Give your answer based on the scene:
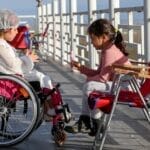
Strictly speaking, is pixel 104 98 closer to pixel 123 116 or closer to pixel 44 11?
pixel 123 116

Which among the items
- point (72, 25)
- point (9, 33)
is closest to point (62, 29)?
point (72, 25)

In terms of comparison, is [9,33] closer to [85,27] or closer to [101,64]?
[101,64]

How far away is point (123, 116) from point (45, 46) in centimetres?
1098

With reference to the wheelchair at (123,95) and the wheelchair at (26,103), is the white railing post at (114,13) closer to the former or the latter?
the wheelchair at (26,103)

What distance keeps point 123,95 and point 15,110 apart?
1.10 m

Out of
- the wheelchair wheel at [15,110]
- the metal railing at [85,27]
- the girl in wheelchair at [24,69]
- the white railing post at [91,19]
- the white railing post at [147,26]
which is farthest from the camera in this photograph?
the white railing post at [91,19]

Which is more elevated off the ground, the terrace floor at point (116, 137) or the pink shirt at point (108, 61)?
the pink shirt at point (108, 61)

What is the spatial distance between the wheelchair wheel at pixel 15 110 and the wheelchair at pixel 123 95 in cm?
60

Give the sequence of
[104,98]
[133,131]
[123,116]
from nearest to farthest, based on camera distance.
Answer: [104,98] < [133,131] < [123,116]

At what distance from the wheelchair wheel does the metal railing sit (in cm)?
61

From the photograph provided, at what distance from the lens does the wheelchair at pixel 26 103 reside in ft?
16.6

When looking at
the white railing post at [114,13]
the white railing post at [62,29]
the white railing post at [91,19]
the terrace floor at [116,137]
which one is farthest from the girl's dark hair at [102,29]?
the white railing post at [62,29]

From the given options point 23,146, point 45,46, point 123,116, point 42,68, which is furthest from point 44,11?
point 23,146

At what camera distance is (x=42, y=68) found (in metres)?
12.8
